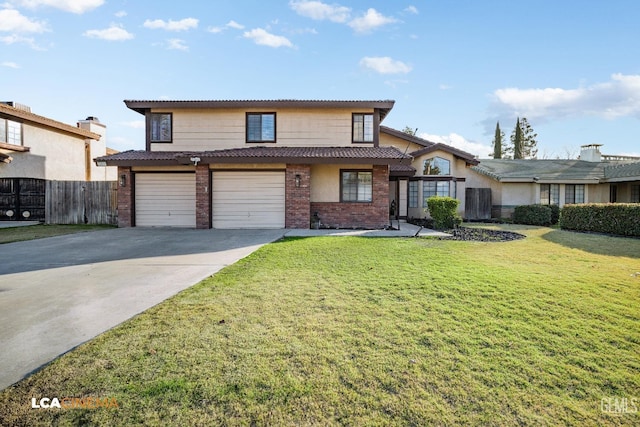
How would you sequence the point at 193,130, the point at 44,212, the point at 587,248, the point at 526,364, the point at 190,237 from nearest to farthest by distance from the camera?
the point at 526,364 < the point at 587,248 < the point at 190,237 < the point at 193,130 < the point at 44,212

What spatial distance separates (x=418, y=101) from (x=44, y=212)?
22.2 metres

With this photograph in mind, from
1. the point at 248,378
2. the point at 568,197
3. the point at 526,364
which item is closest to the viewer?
the point at 248,378

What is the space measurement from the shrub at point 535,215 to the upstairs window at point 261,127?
47.5 ft

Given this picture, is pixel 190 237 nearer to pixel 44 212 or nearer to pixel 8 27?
pixel 8 27

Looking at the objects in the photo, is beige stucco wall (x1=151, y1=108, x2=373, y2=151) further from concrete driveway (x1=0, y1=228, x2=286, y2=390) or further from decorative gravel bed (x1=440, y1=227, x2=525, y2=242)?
decorative gravel bed (x1=440, y1=227, x2=525, y2=242)

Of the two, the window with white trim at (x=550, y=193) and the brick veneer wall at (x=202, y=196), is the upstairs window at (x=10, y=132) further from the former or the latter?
the window with white trim at (x=550, y=193)

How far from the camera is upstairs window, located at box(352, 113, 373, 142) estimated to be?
14641 millimetres

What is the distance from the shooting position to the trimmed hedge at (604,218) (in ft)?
36.4

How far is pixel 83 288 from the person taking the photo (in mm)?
4816

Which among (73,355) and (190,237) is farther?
(190,237)

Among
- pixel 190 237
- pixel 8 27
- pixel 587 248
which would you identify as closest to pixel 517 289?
pixel 587 248

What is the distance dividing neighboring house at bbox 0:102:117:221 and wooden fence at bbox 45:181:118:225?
177 centimetres

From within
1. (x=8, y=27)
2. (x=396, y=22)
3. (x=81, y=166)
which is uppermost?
(x=396, y=22)

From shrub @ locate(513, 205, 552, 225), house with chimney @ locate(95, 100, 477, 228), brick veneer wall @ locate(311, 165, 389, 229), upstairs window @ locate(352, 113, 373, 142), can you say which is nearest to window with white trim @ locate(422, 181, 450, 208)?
shrub @ locate(513, 205, 552, 225)
